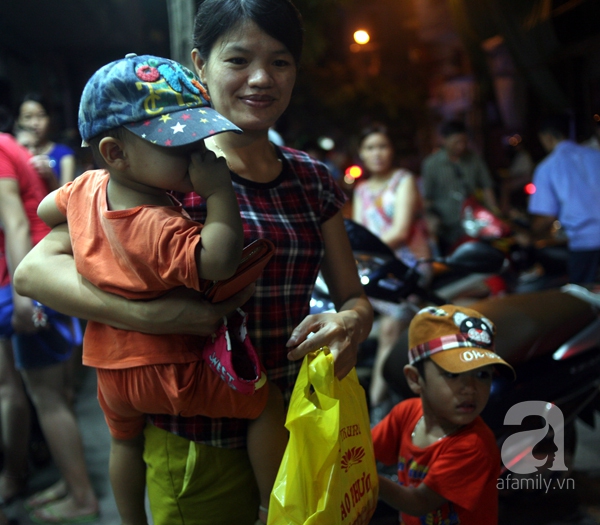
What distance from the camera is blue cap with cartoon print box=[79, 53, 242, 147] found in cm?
126

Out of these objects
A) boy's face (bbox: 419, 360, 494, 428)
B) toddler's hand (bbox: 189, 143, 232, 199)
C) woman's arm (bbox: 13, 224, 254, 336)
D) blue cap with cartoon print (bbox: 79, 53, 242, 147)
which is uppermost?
blue cap with cartoon print (bbox: 79, 53, 242, 147)

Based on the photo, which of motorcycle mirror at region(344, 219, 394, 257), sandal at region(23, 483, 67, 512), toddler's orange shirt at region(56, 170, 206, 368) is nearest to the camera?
toddler's orange shirt at region(56, 170, 206, 368)

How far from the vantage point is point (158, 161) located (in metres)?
1.30

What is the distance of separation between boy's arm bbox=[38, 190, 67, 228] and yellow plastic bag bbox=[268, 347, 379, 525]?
664 millimetres

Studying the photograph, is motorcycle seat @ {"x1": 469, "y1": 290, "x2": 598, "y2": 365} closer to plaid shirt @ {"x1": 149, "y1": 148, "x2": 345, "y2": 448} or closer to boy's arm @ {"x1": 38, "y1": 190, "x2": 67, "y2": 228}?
plaid shirt @ {"x1": 149, "y1": 148, "x2": 345, "y2": 448}

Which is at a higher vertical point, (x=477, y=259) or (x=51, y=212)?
(x=51, y=212)

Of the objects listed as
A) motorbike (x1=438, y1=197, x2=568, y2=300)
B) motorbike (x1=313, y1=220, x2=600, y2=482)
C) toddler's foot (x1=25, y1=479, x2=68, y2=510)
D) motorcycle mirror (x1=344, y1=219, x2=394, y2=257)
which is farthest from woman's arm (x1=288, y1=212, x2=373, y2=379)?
motorbike (x1=438, y1=197, x2=568, y2=300)

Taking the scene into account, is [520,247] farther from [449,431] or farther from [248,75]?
[248,75]

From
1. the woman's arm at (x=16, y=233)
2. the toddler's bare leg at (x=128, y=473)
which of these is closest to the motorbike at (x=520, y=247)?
the woman's arm at (x=16, y=233)

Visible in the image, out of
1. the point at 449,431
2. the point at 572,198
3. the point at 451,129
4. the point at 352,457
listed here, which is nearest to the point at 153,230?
the point at 352,457

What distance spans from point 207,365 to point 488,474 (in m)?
1.00

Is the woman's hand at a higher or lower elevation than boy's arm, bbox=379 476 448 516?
higher

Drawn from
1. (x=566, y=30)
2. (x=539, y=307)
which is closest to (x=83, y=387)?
(x=539, y=307)

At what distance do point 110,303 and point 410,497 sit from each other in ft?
3.50
